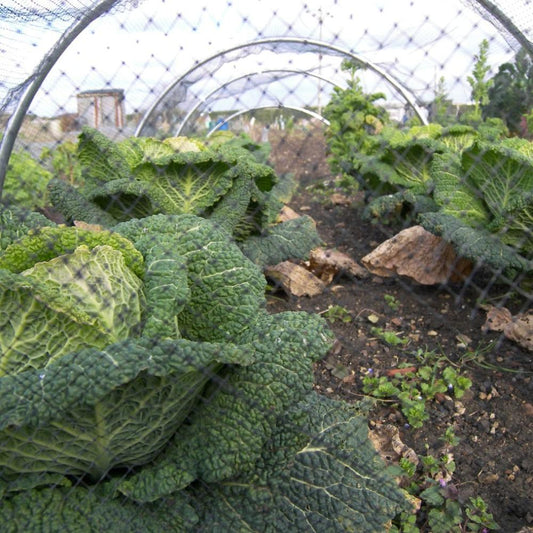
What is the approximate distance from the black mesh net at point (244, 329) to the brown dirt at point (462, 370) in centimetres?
1

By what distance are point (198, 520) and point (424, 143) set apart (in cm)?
382

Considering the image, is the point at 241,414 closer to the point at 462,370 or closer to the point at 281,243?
the point at 462,370

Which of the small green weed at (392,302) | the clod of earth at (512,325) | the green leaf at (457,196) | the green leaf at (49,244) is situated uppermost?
the green leaf at (457,196)

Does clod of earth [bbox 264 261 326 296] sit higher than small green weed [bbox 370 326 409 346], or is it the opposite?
small green weed [bbox 370 326 409 346]

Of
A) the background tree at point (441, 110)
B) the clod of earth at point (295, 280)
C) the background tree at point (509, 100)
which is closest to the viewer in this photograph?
the clod of earth at point (295, 280)

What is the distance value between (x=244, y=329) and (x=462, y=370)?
1.73 metres

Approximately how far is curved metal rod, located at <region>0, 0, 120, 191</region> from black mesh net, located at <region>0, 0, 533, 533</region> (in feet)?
0.04

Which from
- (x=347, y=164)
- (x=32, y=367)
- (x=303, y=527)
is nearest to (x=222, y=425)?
(x=303, y=527)

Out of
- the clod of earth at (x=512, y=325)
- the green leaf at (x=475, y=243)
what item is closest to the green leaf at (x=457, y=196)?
the green leaf at (x=475, y=243)

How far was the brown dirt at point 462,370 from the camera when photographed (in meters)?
2.44

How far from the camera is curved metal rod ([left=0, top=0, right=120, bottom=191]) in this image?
2885 millimetres

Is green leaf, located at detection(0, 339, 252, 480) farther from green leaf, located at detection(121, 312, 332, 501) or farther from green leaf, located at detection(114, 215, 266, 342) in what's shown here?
green leaf, located at detection(114, 215, 266, 342)

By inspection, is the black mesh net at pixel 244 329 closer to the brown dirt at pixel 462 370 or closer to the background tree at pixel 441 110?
the brown dirt at pixel 462 370

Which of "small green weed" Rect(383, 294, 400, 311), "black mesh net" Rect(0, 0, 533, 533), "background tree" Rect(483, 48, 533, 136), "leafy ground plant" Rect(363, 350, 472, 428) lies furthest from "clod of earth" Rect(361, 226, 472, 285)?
"background tree" Rect(483, 48, 533, 136)
